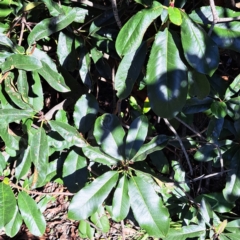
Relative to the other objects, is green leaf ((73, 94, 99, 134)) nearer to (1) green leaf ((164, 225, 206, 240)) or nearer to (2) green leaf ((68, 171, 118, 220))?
(2) green leaf ((68, 171, 118, 220))

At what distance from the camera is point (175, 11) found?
91cm

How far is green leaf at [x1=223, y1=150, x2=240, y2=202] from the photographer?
131 cm

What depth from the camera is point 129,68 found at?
108cm

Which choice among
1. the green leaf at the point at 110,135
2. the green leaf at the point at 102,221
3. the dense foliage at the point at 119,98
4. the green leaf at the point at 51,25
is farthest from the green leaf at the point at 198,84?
the green leaf at the point at 102,221

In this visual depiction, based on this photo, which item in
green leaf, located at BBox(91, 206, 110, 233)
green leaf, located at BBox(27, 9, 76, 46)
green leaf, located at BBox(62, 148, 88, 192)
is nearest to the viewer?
green leaf, located at BBox(27, 9, 76, 46)

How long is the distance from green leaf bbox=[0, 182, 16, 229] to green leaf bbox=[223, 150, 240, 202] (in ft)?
2.46

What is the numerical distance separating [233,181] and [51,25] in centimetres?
80

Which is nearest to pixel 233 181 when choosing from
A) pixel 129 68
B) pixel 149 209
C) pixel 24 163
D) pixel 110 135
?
pixel 149 209

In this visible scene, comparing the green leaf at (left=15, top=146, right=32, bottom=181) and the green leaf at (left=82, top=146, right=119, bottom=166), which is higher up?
the green leaf at (left=82, top=146, right=119, bottom=166)

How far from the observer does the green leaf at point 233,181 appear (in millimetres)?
1307

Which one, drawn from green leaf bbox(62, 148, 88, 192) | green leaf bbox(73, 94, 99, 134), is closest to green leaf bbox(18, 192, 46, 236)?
green leaf bbox(62, 148, 88, 192)

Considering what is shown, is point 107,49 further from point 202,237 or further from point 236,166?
point 202,237

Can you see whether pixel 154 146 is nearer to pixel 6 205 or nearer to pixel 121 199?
pixel 121 199

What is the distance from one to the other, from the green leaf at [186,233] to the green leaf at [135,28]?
709 millimetres
